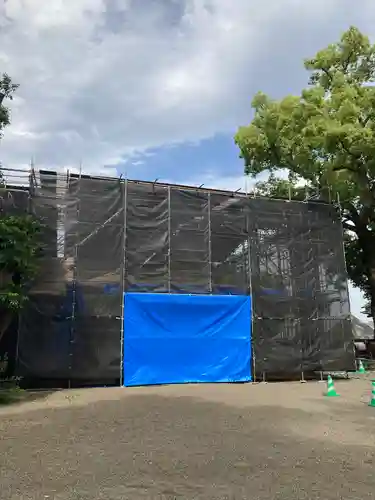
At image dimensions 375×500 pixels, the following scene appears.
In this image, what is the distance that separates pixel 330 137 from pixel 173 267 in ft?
19.3

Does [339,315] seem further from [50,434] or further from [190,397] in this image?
[50,434]

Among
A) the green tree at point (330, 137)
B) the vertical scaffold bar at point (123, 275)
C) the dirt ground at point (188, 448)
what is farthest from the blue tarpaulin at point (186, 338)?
the green tree at point (330, 137)

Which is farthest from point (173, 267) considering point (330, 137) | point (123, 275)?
point (330, 137)

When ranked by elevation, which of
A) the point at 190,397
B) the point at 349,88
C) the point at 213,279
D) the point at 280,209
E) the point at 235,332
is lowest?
the point at 190,397

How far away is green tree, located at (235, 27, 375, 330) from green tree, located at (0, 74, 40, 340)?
7.65m

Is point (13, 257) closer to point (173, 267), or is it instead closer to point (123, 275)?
point (123, 275)

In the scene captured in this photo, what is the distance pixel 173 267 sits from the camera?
11.3m

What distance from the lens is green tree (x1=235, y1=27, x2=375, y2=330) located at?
12992 mm

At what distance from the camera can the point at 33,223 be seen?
30.4 feet

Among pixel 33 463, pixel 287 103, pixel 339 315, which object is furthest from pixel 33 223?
pixel 287 103

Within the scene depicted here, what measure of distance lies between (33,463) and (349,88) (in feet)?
42.5

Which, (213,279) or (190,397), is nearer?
(190,397)

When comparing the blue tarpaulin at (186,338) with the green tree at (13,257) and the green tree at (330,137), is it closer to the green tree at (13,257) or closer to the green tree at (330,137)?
the green tree at (13,257)

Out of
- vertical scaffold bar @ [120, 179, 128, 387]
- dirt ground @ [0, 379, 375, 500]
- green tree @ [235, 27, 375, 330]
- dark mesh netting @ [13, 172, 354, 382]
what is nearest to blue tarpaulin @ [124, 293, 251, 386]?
vertical scaffold bar @ [120, 179, 128, 387]
